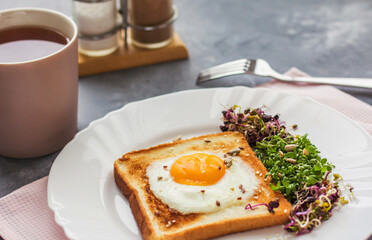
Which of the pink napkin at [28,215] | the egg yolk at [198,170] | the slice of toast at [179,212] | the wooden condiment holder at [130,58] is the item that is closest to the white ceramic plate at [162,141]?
the slice of toast at [179,212]

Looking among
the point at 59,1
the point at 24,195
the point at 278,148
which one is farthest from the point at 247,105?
the point at 59,1

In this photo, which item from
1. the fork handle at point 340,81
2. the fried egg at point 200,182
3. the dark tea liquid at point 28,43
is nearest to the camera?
the fried egg at point 200,182

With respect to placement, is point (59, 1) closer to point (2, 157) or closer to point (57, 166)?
point (2, 157)

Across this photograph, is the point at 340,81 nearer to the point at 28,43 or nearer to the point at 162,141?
the point at 162,141

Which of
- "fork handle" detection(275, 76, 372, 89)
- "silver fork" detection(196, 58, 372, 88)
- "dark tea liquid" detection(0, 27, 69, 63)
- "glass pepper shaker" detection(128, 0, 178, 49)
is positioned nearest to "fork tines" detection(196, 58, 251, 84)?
"silver fork" detection(196, 58, 372, 88)

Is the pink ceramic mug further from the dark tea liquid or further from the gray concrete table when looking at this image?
the gray concrete table

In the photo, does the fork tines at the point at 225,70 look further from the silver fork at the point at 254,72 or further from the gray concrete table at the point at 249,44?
the gray concrete table at the point at 249,44

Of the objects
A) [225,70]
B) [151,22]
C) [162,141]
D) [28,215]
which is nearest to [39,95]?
[28,215]
